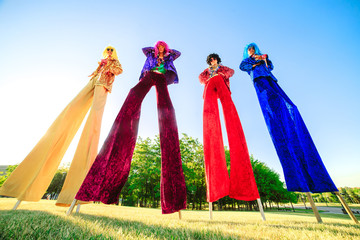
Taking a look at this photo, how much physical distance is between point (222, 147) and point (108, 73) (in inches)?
140

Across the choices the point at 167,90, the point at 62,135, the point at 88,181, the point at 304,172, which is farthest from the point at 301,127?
the point at 62,135

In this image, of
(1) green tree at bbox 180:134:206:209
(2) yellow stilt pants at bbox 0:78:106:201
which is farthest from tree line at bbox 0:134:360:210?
(2) yellow stilt pants at bbox 0:78:106:201

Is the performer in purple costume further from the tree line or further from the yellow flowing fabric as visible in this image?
the tree line

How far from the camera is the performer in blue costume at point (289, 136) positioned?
2.60 m

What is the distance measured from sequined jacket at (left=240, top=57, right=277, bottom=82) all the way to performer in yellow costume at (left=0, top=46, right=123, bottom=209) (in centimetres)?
340

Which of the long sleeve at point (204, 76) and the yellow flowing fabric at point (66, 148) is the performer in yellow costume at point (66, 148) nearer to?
the yellow flowing fabric at point (66, 148)

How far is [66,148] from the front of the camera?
133 inches

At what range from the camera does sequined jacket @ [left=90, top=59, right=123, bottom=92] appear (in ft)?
12.4

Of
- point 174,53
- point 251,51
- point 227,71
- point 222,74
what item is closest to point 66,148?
point 174,53

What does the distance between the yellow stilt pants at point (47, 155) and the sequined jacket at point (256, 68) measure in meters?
4.04

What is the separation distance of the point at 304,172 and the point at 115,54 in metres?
5.40

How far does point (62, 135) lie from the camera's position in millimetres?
3314

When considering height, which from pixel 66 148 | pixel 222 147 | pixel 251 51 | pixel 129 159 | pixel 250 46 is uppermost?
pixel 250 46

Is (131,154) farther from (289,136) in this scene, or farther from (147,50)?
(289,136)
